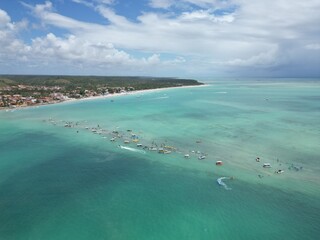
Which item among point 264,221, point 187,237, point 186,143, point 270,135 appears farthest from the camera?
point 270,135

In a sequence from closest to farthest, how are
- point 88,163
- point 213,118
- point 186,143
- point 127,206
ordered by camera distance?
point 127,206, point 88,163, point 186,143, point 213,118

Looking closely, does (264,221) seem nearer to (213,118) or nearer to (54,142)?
(54,142)

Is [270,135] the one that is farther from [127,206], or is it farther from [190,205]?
[127,206]

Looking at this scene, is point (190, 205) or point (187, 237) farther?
point (190, 205)

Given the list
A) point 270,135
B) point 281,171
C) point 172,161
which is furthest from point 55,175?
point 270,135

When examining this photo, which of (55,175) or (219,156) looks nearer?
(55,175)

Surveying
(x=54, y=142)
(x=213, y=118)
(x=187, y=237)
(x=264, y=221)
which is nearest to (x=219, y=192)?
(x=264, y=221)
